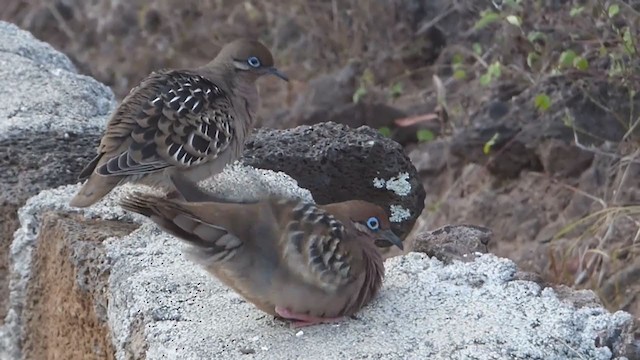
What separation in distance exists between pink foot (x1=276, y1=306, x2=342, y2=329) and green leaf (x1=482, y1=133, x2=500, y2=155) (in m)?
2.82

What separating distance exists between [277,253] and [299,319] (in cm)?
17

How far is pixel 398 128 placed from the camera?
23.0ft

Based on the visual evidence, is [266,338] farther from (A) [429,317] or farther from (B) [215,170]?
(B) [215,170]

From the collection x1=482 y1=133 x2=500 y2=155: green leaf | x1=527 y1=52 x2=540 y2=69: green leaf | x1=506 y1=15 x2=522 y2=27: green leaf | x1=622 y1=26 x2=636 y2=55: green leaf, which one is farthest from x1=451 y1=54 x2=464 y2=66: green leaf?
x1=622 y1=26 x2=636 y2=55: green leaf

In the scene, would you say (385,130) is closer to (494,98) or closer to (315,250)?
(494,98)

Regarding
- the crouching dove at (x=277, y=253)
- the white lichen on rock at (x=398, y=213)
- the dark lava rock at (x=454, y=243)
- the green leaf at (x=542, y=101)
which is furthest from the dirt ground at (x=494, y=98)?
the crouching dove at (x=277, y=253)

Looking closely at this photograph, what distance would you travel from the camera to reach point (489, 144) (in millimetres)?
5789

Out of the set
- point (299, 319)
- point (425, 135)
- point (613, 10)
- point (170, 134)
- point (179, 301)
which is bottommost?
point (179, 301)

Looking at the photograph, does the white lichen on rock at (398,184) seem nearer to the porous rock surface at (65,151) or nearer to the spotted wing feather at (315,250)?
the porous rock surface at (65,151)

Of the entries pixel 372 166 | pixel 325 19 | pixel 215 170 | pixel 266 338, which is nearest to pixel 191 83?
pixel 215 170

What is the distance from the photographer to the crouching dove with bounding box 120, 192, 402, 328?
298 cm

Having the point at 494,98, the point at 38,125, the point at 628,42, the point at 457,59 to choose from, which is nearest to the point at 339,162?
the point at 38,125

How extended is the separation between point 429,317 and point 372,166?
1.22 metres

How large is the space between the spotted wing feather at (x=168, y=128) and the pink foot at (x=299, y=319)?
1217 mm
